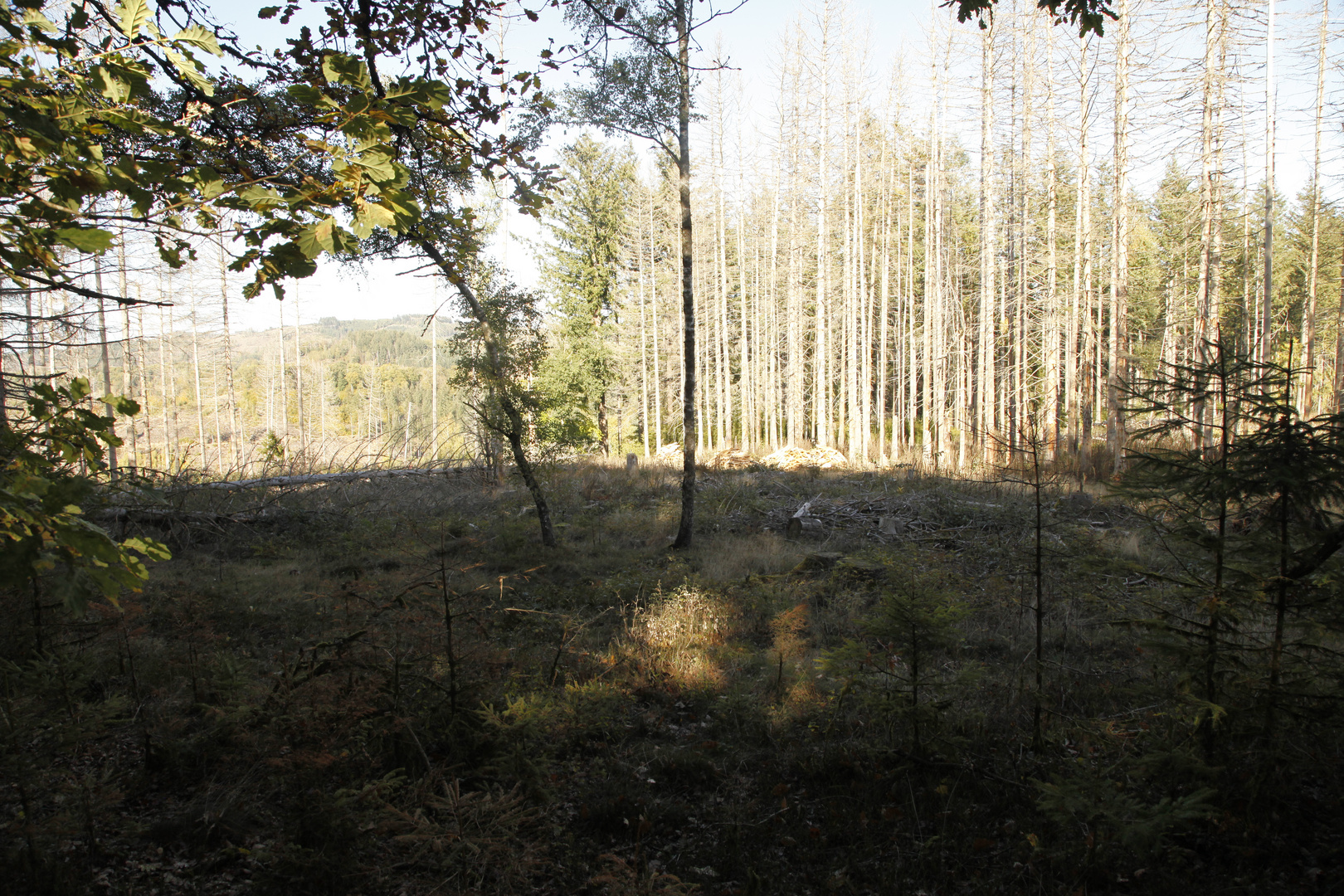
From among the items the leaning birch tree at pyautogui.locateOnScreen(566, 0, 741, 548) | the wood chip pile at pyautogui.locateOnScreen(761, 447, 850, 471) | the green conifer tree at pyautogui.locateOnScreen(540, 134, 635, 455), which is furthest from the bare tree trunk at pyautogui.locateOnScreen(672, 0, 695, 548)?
the green conifer tree at pyautogui.locateOnScreen(540, 134, 635, 455)

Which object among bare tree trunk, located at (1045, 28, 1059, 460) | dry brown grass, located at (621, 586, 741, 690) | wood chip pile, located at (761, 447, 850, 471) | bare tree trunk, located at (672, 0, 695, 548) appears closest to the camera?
dry brown grass, located at (621, 586, 741, 690)

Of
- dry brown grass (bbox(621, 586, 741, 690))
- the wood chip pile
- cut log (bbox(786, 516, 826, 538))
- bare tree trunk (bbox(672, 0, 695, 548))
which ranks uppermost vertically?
bare tree trunk (bbox(672, 0, 695, 548))

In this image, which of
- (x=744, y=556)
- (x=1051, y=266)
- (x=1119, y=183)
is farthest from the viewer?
(x=1051, y=266)

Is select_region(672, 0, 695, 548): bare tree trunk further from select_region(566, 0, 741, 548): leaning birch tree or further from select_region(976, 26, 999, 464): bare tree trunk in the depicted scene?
select_region(976, 26, 999, 464): bare tree trunk

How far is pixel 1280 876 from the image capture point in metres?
2.56

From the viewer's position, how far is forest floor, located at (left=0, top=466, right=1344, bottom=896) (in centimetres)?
271

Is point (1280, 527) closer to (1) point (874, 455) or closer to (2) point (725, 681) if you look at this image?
(2) point (725, 681)

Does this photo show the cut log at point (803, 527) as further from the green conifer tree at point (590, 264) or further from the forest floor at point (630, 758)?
the green conifer tree at point (590, 264)

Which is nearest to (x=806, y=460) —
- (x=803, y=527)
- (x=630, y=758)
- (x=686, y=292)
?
(x=803, y=527)

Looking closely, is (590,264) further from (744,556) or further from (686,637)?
(686,637)

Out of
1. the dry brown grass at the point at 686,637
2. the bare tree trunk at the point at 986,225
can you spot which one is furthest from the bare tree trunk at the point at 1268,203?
the dry brown grass at the point at 686,637

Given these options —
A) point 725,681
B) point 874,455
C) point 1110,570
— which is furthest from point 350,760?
point 874,455

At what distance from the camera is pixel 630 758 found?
420 cm

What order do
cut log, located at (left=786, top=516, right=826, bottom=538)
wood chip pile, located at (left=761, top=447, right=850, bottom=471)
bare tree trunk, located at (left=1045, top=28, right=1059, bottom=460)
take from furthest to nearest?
wood chip pile, located at (left=761, top=447, right=850, bottom=471) < bare tree trunk, located at (left=1045, top=28, right=1059, bottom=460) < cut log, located at (left=786, top=516, right=826, bottom=538)
